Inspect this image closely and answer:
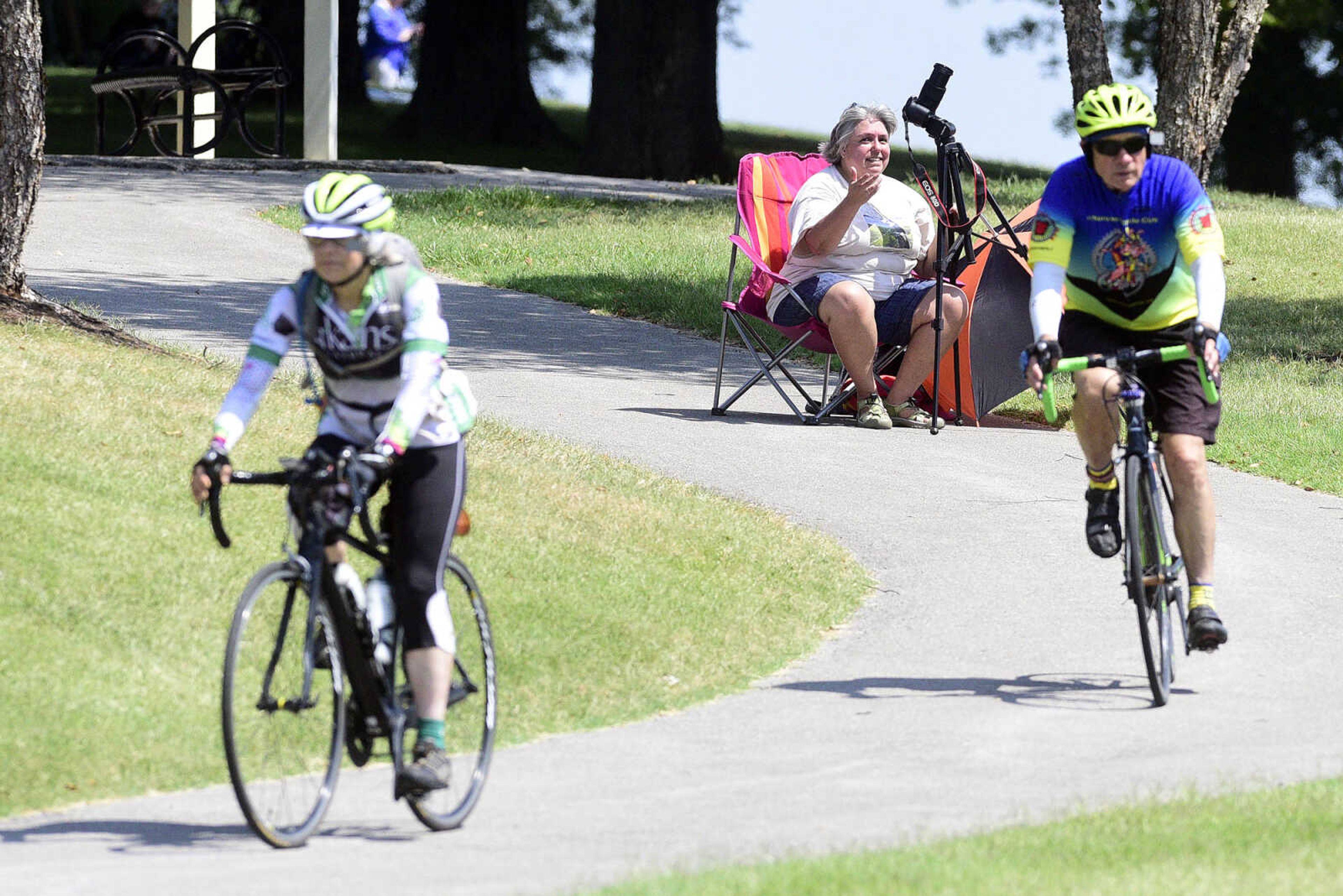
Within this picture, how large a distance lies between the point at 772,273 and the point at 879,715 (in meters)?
4.81

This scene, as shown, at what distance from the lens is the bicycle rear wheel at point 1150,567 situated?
20.7ft

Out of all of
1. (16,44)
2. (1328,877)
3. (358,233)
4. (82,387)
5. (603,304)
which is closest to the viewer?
(1328,877)

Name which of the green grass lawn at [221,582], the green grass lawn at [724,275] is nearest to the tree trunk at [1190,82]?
the green grass lawn at [724,275]

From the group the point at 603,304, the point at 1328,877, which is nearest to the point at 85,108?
the point at 603,304

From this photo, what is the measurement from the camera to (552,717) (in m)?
6.36

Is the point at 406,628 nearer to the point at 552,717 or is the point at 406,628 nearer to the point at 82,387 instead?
the point at 552,717

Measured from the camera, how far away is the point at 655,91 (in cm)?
2616

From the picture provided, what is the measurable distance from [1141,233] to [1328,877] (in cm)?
269

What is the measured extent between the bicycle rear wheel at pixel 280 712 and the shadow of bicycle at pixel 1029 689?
2080 mm

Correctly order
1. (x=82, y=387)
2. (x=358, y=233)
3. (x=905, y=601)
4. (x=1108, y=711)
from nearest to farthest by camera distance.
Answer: (x=358, y=233), (x=1108, y=711), (x=905, y=601), (x=82, y=387)

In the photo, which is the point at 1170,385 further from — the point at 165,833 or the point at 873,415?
the point at 873,415

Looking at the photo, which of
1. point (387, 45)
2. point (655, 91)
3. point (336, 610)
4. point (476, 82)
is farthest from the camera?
point (476, 82)

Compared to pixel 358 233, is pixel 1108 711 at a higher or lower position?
lower

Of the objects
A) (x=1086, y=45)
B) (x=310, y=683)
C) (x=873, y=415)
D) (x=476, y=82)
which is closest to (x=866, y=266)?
(x=873, y=415)
